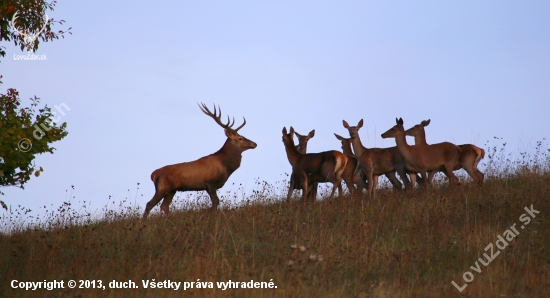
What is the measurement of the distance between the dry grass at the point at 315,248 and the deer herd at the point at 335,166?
2.88ft

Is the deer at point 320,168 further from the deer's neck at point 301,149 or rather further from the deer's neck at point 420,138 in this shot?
the deer's neck at point 420,138

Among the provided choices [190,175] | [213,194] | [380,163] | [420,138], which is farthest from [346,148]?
[190,175]

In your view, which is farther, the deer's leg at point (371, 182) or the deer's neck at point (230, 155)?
the deer's neck at point (230, 155)

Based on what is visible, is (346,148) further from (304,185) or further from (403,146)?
(304,185)

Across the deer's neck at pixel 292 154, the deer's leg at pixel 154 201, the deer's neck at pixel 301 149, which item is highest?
the deer's neck at pixel 301 149

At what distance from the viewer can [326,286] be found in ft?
25.3

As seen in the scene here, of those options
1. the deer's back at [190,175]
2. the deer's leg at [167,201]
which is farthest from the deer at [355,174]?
the deer's leg at [167,201]

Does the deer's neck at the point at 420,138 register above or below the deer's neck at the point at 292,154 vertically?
above

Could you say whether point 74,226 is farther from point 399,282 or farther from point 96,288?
point 399,282

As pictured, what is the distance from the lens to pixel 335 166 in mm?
13711

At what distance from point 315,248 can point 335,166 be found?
187 inches

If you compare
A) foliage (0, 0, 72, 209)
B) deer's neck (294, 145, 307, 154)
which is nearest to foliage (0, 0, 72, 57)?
foliage (0, 0, 72, 209)

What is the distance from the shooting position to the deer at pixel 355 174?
14.3 m

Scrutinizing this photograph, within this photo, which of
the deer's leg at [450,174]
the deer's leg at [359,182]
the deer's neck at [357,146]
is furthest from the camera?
the deer's neck at [357,146]
